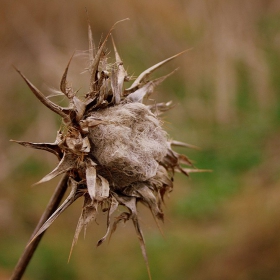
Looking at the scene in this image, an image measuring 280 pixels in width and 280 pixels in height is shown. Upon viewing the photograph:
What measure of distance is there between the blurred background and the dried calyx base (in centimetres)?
144

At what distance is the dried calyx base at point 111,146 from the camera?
1307 mm

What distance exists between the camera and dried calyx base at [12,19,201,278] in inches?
51.4

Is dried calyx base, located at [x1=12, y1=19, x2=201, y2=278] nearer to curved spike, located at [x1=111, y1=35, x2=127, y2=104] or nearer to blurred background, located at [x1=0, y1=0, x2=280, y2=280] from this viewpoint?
curved spike, located at [x1=111, y1=35, x2=127, y2=104]

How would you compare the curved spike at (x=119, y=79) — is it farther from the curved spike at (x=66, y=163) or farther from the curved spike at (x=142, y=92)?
the curved spike at (x=66, y=163)

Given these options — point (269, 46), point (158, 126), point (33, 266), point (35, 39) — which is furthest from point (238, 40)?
point (158, 126)

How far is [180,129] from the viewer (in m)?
5.21

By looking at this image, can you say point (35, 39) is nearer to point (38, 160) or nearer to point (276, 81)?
point (38, 160)

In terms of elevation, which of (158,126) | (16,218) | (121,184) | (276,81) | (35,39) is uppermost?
(158,126)

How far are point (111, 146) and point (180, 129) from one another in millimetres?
3870

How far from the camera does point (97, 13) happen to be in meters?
5.41

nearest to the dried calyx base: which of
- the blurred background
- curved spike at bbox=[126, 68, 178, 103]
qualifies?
curved spike at bbox=[126, 68, 178, 103]

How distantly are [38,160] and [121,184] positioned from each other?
11.7ft

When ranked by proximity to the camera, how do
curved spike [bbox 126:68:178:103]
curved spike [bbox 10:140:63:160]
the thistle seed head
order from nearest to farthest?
1. curved spike [bbox 10:140:63:160]
2. the thistle seed head
3. curved spike [bbox 126:68:178:103]

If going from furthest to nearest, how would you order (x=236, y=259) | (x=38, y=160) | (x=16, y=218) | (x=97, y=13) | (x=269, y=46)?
(x=269, y=46) → (x=97, y=13) → (x=38, y=160) → (x=16, y=218) → (x=236, y=259)
